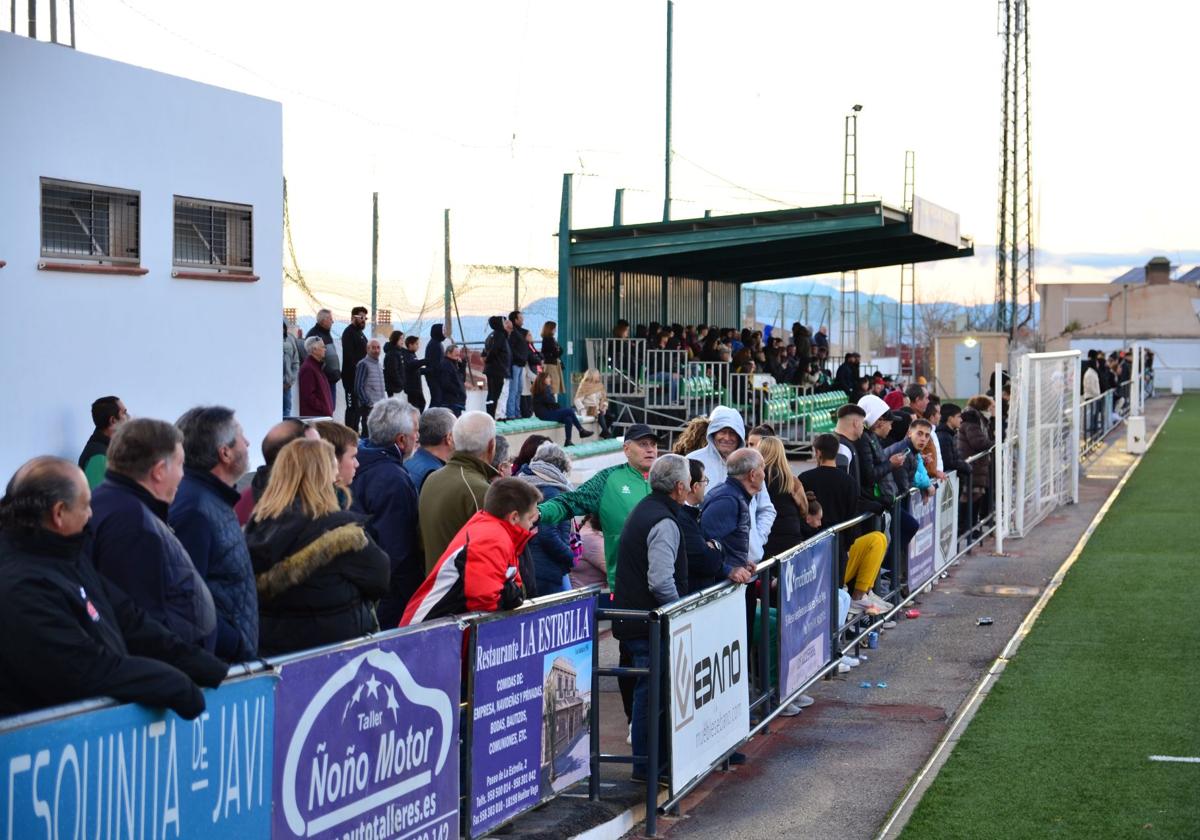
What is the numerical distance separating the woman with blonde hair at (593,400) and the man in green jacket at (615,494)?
12.1 meters

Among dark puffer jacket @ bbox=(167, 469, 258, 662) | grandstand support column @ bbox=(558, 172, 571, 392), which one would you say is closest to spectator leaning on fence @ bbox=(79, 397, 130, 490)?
dark puffer jacket @ bbox=(167, 469, 258, 662)

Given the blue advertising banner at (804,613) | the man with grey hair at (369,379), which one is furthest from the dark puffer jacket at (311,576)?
the man with grey hair at (369,379)

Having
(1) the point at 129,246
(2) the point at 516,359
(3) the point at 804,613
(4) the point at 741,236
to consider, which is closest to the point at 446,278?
(2) the point at 516,359

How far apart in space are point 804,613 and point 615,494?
1859mm

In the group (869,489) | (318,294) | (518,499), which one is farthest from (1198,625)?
(318,294)

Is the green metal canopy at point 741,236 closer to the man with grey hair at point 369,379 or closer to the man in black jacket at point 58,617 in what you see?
the man with grey hair at point 369,379

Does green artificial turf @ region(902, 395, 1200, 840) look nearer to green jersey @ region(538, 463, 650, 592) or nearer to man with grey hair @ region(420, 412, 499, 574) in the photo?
green jersey @ region(538, 463, 650, 592)

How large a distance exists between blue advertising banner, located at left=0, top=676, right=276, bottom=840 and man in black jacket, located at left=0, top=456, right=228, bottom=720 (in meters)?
0.09

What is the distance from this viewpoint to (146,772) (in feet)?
13.4

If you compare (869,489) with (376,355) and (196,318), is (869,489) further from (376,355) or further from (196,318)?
(376,355)

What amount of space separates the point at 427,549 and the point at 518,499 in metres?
0.98

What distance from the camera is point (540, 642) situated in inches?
256

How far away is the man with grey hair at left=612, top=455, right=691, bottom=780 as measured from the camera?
7367 millimetres

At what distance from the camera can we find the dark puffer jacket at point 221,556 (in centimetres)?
490
